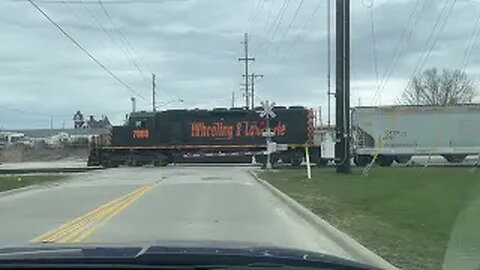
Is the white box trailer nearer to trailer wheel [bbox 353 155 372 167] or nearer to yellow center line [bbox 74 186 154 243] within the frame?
trailer wheel [bbox 353 155 372 167]

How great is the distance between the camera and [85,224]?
1617cm

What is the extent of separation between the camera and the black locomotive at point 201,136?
2119 inches

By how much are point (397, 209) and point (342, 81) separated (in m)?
18.5

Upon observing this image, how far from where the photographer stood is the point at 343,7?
35.1m

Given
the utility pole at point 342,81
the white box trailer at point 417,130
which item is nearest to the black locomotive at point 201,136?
the white box trailer at point 417,130

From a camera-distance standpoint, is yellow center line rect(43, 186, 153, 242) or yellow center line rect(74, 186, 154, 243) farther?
yellow center line rect(43, 186, 153, 242)

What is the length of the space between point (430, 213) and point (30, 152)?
288 ft

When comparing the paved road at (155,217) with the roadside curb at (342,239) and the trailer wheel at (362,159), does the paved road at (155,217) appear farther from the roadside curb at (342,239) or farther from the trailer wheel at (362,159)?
the trailer wheel at (362,159)

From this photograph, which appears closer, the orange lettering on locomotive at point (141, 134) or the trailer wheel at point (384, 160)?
the trailer wheel at point (384, 160)

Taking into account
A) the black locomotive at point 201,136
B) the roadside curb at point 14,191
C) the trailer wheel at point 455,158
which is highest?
the black locomotive at point 201,136

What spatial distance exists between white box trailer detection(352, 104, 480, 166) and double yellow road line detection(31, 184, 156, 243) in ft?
84.7

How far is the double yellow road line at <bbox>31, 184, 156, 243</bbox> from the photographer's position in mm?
13475

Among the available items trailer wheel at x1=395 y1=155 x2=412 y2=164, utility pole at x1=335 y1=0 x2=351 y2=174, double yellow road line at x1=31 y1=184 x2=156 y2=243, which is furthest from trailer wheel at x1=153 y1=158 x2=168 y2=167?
double yellow road line at x1=31 y1=184 x2=156 y2=243

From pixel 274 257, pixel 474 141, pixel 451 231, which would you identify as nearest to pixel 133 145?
pixel 474 141
